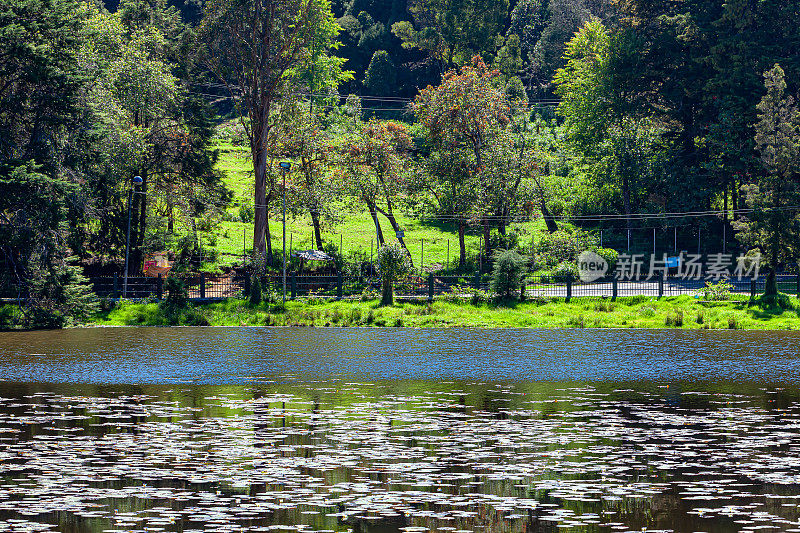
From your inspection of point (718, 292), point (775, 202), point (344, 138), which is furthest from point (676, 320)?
point (344, 138)

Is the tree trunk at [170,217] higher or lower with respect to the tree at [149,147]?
lower

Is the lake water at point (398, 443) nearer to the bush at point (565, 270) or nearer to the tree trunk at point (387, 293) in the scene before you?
the tree trunk at point (387, 293)

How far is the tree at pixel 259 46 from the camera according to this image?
5866cm

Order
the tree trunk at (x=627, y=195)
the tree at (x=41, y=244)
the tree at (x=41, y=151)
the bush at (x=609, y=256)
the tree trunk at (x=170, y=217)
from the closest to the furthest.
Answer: the tree at (x=41, y=244), the tree at (x=41, y=151), the tree trunk at (x=170, y=217), the bush at (x=609, y=256), the tree trunk at (x=627, y=195)

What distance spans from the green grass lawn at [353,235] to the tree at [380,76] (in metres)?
36.3

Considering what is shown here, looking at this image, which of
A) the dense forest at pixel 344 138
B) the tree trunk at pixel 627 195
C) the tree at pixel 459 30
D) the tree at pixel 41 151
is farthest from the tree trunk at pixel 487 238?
the tree at pixel 459 30

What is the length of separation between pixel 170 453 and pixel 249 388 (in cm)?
939

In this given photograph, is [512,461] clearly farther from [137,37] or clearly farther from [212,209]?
[137,37]

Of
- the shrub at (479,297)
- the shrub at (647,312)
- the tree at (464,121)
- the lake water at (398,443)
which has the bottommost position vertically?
the lake water at (398,443)

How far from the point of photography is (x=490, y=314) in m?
51.0

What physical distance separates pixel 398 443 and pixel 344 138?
56502mm

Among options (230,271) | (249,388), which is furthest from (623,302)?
(249,388)

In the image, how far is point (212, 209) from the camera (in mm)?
64562

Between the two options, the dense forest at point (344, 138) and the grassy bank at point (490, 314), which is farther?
the grassy bank at point (490, 314)
